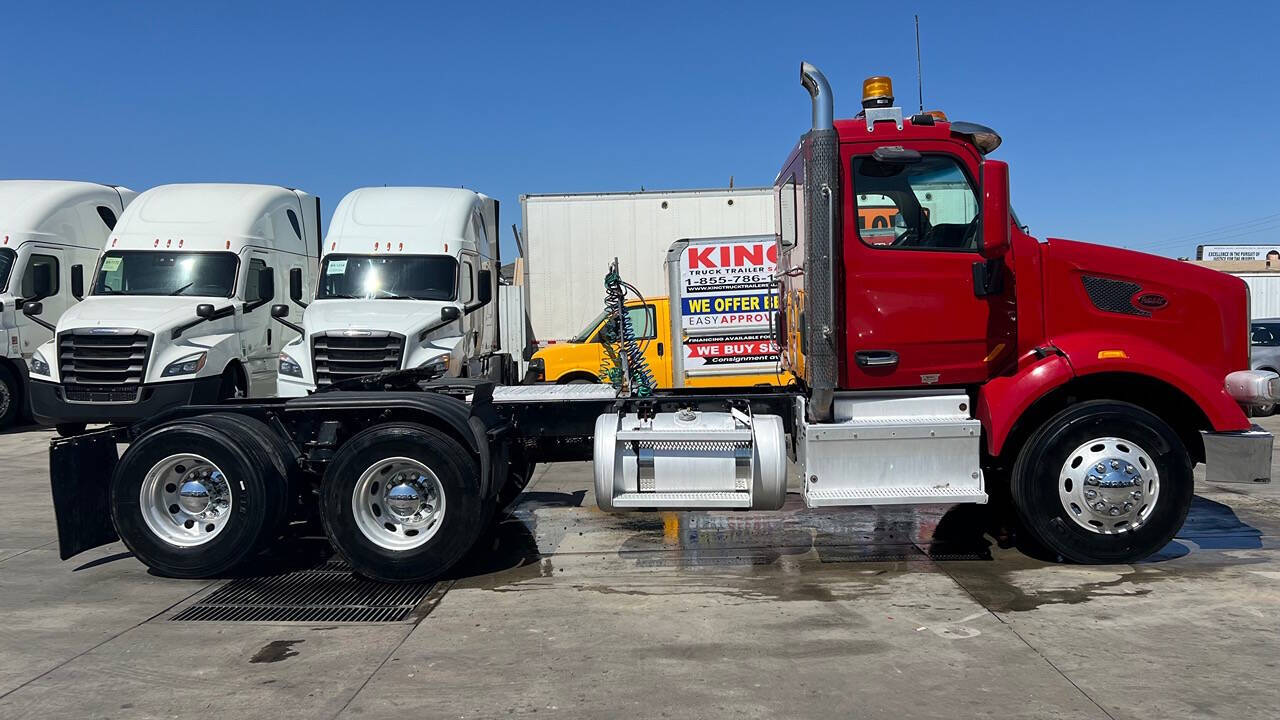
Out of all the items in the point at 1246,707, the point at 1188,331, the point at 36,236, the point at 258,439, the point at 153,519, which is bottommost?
the point at 1246,707

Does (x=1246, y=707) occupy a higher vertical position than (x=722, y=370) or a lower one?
lower

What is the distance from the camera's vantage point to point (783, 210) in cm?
752

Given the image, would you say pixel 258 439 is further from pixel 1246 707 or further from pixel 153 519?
pixel 1246 707

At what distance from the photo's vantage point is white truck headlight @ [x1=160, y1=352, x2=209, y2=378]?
1291 centimetres

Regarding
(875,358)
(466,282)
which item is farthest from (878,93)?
(466,282)

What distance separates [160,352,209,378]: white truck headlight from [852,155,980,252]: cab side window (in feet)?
32.1

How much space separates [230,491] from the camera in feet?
21.6

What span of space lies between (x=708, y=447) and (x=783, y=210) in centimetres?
202

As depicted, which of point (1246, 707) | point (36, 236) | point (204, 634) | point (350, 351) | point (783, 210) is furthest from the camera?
point (36, 236)

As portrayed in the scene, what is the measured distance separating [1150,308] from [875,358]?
1853mm

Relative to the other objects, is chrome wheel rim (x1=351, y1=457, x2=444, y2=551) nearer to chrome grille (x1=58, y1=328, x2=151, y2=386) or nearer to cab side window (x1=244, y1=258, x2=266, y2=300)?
chrome grille (x1=58, y1=328, x2=151, y2=386)

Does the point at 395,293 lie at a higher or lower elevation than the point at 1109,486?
higher

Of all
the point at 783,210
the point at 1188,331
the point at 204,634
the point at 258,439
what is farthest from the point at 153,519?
the point at 1188,331

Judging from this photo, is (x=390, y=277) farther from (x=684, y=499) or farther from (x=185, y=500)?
(x=684, y=499)
